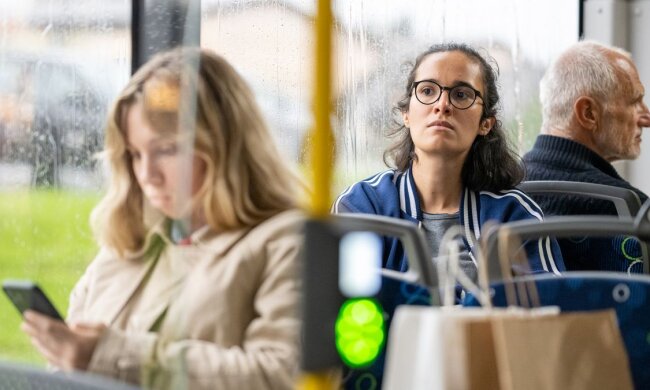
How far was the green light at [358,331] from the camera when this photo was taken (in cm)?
139

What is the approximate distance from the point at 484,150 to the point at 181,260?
4.61ft

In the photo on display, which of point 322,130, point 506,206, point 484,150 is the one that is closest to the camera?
point 322,130

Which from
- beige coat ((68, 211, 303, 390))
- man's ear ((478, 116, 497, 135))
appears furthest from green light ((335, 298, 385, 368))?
man's ear ((478, 116, 497, 135))

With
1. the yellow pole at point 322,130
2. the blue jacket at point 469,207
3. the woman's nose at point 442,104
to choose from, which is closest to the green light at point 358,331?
the yellow pole at point 322,130

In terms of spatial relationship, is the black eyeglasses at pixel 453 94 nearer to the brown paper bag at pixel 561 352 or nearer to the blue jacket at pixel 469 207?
the blue jacket at pixel 469 207

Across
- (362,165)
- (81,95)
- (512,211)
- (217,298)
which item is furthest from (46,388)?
(362,165)

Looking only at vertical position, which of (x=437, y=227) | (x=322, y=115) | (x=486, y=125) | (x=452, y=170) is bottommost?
(x=437, y=227)

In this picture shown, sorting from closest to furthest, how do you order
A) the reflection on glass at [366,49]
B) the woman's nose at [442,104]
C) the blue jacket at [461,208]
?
the reflection on glass at [366,49]
the blue jacket at [461,208]
the woman's nose at [442,104]

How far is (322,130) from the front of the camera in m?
1.19

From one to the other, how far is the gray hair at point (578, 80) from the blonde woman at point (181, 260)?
2.08 m

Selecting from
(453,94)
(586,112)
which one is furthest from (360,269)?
(586,112)

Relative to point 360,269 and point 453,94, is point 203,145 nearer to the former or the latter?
point 360,269

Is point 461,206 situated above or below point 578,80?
below

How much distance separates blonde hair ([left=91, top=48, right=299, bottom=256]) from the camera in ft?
4.66
